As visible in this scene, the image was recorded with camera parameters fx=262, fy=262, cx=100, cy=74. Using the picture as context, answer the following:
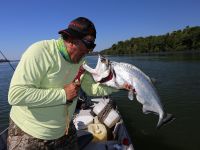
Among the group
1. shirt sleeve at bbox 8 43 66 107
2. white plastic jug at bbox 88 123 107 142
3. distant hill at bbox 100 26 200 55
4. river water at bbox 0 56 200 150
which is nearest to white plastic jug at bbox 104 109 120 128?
white plastic jug at bbox 88 123 107 142

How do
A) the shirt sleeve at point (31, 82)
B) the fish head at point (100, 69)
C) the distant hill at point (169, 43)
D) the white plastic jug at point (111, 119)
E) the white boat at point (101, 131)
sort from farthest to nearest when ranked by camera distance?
the distant hill at point (169, 43) < the white plastic jug at point (111, 119) < the white boat at point (101, 131) < the fish head at point (100, 69) < the shirt sleeve at point (31, 82)

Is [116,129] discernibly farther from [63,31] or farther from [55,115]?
[63,31]

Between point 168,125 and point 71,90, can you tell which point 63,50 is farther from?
point 168,125

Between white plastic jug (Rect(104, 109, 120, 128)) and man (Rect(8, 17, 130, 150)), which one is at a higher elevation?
man (Rect(8, 17, 130, 150))

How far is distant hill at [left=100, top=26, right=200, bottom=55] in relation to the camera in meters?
99.2

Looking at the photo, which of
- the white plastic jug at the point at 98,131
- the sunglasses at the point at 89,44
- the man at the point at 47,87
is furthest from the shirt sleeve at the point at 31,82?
the white plastic jug at the point at 98,131

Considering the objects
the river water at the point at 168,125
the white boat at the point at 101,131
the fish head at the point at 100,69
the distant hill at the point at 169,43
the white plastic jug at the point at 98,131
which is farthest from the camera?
the distant hill at the point at 169,43

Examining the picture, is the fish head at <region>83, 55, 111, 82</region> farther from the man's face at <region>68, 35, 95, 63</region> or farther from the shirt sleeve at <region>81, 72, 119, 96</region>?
the man's face at <region>68, 35, 95, 63</region>

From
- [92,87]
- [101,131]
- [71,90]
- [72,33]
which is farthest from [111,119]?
[72,33]

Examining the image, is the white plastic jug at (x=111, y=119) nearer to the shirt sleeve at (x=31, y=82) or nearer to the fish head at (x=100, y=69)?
the fish head at (x=100, y=69)

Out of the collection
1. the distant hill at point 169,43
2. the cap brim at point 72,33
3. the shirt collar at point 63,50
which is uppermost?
the cap brim at point 72,33

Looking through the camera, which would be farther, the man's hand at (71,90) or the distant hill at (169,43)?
the distant hill at (169,43)

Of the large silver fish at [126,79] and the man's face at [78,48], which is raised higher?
the man's face at [78,48]

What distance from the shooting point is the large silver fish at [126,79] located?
4.08 m
